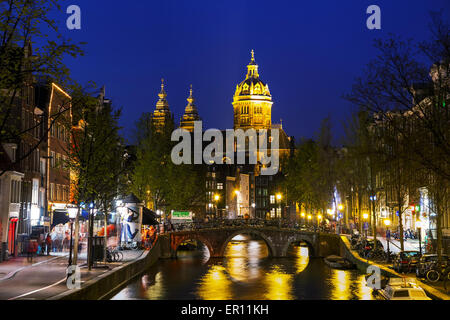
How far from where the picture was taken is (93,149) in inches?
1619

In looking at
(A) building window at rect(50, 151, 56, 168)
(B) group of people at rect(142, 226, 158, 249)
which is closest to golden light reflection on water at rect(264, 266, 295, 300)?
(B) group of people at rect(142, 226, 158, 249)

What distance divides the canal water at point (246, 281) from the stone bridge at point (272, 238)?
84.5 inches

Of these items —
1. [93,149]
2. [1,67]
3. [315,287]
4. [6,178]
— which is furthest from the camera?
[315,287]

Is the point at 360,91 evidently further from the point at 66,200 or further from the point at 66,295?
the point at 66,200

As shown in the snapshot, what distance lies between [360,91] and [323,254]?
A: 47.3 metres

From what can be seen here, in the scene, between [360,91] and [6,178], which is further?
[6,178]

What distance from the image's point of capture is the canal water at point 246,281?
43.4 meters

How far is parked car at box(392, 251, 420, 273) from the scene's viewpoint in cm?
4106

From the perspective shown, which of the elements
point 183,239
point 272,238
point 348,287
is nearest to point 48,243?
point 348,287

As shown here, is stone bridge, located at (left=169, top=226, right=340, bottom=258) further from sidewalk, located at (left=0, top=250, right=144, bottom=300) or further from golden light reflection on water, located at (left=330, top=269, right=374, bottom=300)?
sidewalk, located at (left=0, top=250, right=144, bottom=300)

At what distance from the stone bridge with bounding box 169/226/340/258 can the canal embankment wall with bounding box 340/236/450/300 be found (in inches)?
191

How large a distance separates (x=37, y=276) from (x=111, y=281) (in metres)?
4.65
